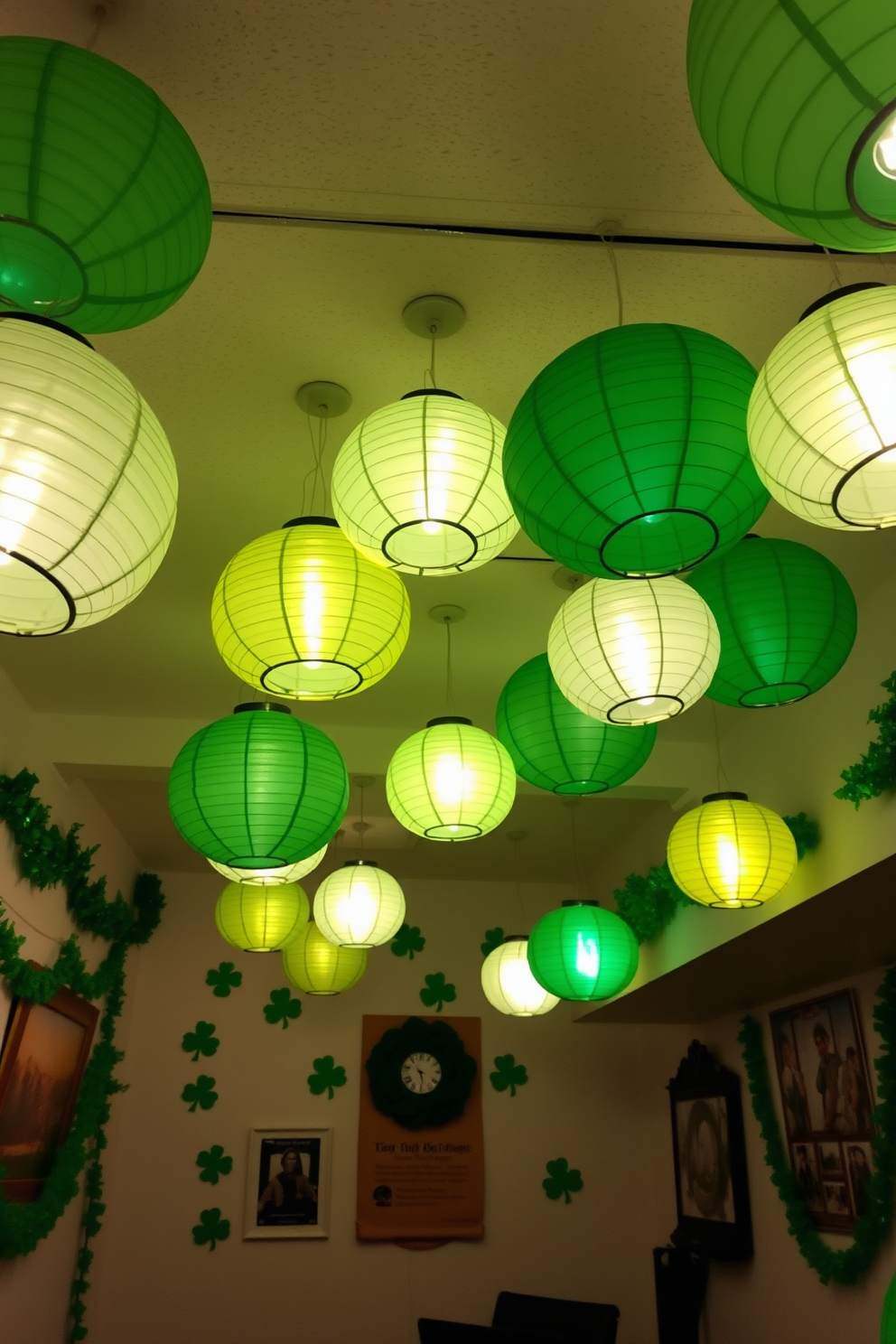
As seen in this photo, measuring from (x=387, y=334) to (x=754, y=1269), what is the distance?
4020 millimetres

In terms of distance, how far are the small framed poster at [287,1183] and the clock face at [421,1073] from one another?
0.52 metres

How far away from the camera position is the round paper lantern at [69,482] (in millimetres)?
1123

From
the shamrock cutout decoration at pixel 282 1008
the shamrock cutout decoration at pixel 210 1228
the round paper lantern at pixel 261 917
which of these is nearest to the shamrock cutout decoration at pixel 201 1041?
the shamrock cutout decoration at pixel 282 1008

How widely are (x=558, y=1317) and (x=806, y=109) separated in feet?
16.2

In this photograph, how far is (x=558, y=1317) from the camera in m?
4.38

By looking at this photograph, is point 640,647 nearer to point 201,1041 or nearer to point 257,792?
point 257,792

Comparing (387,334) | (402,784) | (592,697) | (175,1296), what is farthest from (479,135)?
(175,1296)

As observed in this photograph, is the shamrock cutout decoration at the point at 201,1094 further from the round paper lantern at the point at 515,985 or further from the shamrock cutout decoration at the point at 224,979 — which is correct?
the round paper lantern at the point at 515,985

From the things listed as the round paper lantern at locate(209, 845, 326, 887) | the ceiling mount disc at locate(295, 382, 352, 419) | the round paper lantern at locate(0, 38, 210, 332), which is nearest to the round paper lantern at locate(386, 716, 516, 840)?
the round paper lantern at locate(209, 845, 326, 887)

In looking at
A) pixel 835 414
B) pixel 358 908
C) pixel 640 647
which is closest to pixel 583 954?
pixel 358 908

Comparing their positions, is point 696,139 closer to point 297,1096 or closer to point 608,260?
point 608,260

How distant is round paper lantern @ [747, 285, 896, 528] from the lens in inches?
46.9

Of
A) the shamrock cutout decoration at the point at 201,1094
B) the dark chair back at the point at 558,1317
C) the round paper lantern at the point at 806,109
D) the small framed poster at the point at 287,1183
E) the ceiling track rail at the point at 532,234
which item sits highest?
the ceiling track rail at the point at 532,234

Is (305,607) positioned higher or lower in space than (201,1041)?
higher
